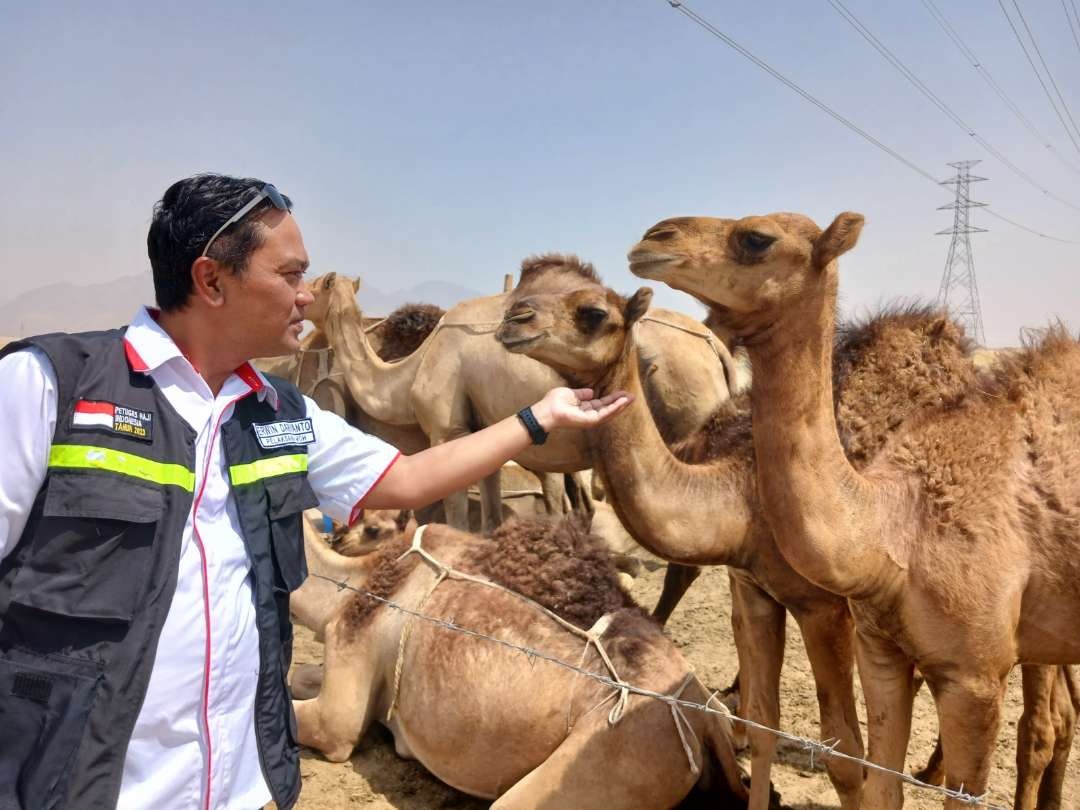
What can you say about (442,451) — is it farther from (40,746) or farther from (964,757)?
(964,757)

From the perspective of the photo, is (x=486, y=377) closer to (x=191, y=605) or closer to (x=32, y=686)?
(x=191, y=605)

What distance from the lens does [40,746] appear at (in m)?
1.57

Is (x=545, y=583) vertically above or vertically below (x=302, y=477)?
below

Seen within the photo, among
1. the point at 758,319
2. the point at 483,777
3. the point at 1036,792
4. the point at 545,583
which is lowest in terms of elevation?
the point at 483,777

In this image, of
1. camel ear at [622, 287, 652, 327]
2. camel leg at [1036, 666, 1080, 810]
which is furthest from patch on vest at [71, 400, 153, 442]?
camel leg at [1036, 666, 1080, 810]

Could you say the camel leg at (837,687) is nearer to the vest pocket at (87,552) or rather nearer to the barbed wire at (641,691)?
the barbed wire at (641,691)

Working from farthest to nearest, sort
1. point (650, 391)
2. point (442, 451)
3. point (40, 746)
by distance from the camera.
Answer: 1. point (650, 391)
2. point (442, 451)
3. point (40, 746)

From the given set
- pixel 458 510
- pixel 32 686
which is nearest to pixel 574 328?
pixel 32 686

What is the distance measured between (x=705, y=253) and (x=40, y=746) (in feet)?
7.22

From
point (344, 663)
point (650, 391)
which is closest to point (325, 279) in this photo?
point (650, 391)

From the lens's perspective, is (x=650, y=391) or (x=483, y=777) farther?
(x=650, y=391)

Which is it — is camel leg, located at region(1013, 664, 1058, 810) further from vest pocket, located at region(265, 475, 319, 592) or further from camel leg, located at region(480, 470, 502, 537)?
camel leg, located at region(480, 470, 502, 537)

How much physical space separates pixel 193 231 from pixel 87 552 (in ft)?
2.28

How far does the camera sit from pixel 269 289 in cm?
192
